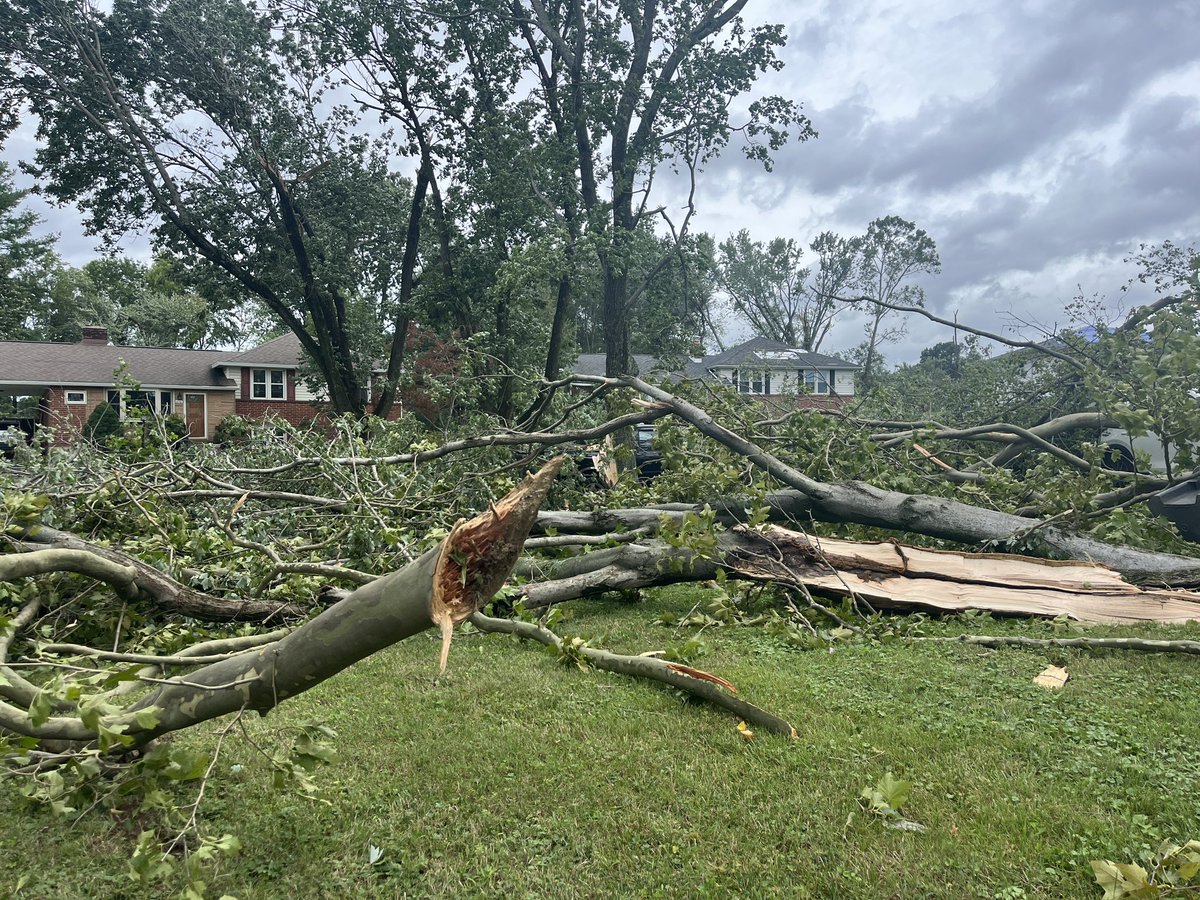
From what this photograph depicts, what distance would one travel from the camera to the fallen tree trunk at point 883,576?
4.83 meters

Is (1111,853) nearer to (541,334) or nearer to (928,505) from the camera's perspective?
(928,505)

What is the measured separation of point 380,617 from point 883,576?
409 centimetres

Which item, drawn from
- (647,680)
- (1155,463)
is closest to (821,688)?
(647,680)

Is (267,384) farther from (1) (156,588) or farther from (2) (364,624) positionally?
(2) (364,624)

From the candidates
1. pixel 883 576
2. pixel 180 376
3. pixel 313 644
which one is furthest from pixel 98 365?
pixel 313 644

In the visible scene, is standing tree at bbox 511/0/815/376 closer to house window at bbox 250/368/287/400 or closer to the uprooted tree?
the uprooted tree

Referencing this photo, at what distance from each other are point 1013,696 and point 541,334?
53.9 feet

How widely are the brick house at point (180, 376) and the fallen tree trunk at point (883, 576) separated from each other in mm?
25015

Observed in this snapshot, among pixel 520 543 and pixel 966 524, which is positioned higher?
pixel 520 543

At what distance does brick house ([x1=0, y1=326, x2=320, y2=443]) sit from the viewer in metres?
28.1

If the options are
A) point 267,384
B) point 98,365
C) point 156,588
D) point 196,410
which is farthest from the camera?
point 267,384

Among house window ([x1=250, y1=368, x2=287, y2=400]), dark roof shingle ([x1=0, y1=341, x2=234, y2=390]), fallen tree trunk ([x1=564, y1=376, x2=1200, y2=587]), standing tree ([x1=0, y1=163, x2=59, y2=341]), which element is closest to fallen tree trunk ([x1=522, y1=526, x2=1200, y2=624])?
fallen tree trunk ([x1=564, y1=376, x2=1200, y2=587])

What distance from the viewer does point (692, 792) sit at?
2629 millimetres

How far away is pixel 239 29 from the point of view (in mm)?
15430
